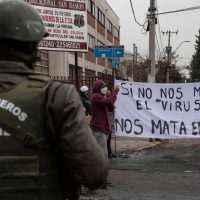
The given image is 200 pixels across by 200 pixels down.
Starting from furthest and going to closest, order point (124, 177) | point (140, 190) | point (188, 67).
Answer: point (188, 67)
point (124, 177)
point (140, 190)

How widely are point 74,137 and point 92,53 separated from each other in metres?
43.5

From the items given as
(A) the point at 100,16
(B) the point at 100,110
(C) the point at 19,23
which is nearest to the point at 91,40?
(A) the point at 100,16

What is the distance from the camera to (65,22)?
12.1m

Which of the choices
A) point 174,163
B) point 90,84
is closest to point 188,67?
point 90,84

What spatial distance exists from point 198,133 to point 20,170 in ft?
34.4

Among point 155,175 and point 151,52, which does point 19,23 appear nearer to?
point 155,175

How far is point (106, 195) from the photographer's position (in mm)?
8219

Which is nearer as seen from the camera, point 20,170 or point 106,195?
point 20,170

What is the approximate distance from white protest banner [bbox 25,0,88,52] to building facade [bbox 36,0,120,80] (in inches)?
464

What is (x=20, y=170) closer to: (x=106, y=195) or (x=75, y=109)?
(x=75, y=109)

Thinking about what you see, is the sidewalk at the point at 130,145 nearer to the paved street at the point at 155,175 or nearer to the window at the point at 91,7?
the paved street at the point at 155,175

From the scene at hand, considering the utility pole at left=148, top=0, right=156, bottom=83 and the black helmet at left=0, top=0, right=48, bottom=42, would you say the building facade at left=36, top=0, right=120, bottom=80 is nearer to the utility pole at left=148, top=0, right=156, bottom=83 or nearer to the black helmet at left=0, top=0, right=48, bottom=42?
the utility pole at left=148, top=0, right=156, bottom=83

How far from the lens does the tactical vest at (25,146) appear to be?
2.18 meters

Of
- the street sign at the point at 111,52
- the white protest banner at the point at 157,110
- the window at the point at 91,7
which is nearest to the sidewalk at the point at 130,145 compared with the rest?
the white protest banner at the point at 157,110
